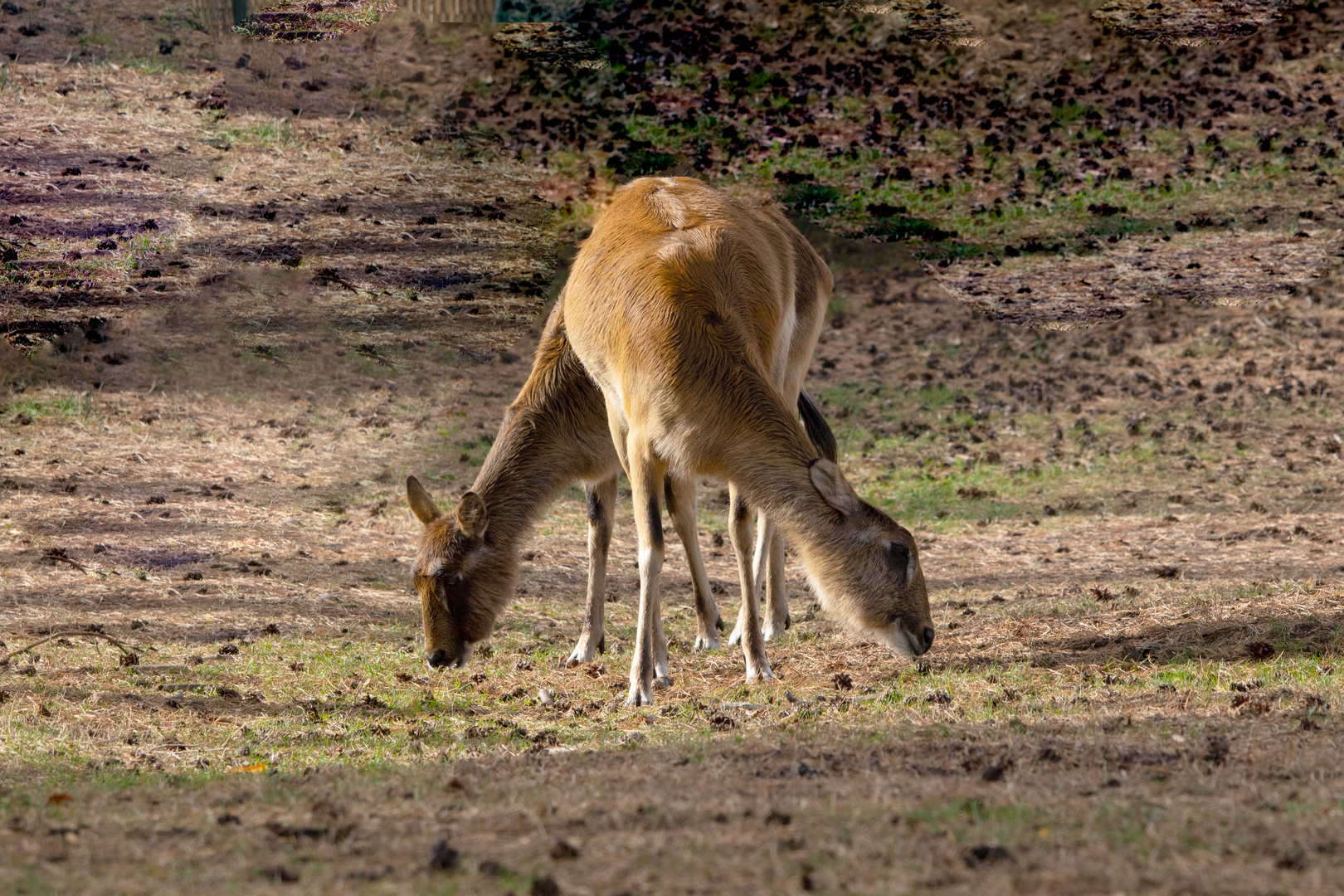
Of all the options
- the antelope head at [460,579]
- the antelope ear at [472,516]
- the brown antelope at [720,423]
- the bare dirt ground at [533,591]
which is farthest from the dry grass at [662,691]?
the antelope ear at [472,516]

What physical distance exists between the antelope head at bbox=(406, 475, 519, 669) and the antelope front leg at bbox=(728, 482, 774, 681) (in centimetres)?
143

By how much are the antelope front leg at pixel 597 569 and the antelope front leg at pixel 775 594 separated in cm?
113

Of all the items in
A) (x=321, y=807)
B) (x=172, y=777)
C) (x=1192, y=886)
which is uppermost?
(x=1192, y=886)

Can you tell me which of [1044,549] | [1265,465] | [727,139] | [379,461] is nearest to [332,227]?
[379,461]

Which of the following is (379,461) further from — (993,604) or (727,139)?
(727,139)

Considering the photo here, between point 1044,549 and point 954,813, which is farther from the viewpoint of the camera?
point 1044,549

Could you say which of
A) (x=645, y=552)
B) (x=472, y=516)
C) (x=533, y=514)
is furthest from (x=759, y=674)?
(x=472, y=516)

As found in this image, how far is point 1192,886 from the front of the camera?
11.6ft

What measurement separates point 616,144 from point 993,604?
1320 centimetres

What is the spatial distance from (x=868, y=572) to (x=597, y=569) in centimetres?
227

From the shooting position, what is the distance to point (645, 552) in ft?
24.1

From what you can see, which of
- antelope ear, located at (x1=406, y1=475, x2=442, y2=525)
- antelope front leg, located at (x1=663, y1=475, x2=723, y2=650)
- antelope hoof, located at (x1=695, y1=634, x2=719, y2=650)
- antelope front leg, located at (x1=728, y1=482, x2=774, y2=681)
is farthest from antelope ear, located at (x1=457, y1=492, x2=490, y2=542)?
antelope hoof, located at (x1=695, y1=634, x2=719, y2=650)

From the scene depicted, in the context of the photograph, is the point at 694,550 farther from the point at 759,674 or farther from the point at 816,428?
the point at 816,428

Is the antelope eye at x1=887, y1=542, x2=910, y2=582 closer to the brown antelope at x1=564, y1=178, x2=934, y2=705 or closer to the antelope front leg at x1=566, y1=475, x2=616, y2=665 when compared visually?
the brown antelope at x1=564, y1=178, x2=934, y2=705
